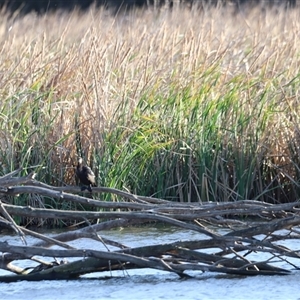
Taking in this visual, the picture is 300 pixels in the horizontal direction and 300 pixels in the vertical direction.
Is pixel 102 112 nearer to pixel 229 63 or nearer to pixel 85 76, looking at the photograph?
pixel 85 76

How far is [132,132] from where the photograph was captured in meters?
6.87

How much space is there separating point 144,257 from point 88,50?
2770 mm

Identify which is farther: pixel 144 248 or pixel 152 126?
pixel 152 126

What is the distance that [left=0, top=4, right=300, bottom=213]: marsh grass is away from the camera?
6789 millimetres

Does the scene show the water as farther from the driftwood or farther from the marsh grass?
the marsh grass

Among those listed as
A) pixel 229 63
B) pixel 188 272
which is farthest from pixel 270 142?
pixel 188 272

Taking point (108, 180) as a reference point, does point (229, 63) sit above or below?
above

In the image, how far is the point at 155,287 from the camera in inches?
193

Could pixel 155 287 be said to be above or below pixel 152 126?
below

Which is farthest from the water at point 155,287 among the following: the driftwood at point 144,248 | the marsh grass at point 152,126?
the marsh grass at point 152,126

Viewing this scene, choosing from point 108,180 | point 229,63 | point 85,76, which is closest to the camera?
point 108,180

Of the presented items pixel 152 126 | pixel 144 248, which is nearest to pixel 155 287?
pixel 144 248

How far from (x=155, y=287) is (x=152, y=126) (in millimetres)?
2248

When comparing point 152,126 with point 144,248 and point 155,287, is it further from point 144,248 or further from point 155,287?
point 155,287
